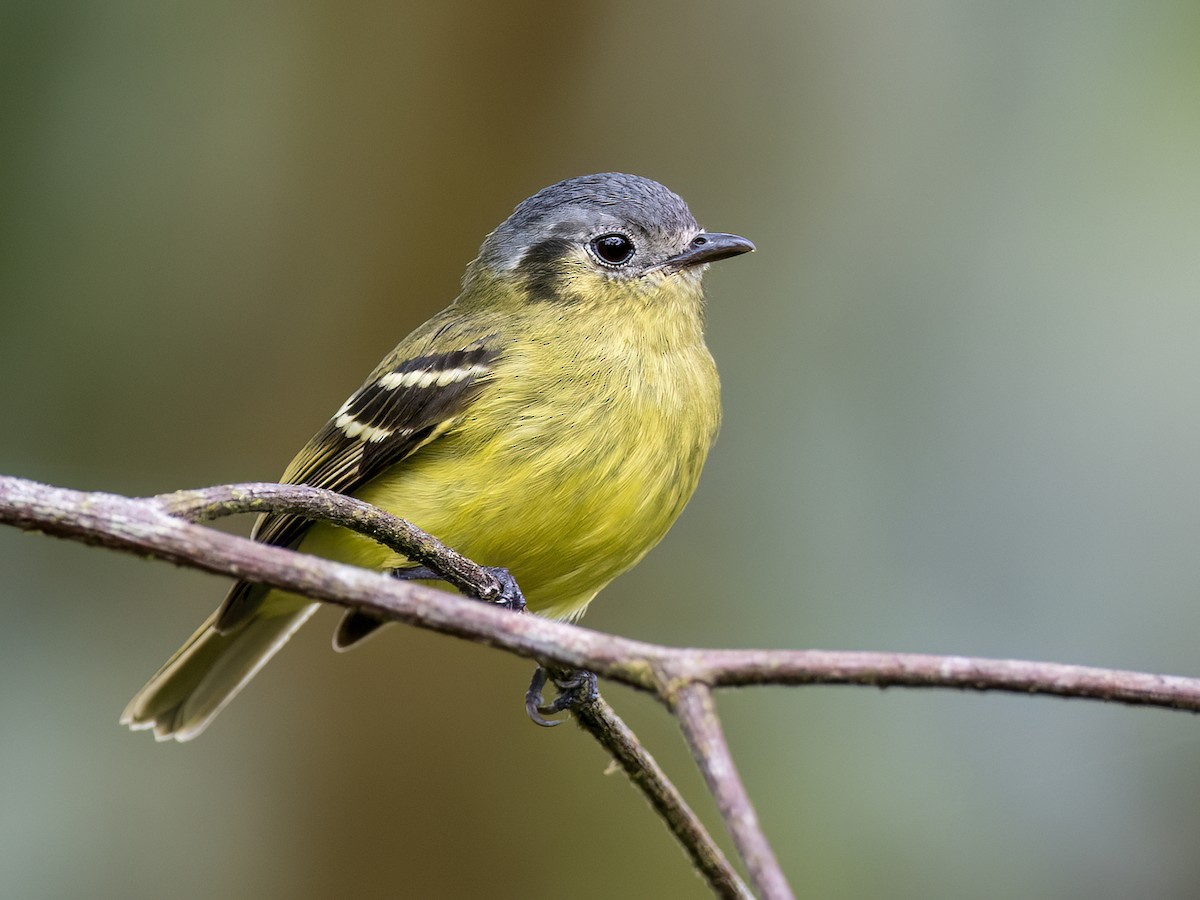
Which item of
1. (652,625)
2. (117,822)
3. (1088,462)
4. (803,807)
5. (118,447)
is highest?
(118,447)

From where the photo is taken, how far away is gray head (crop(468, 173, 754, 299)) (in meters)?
4.34

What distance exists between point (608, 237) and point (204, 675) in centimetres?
202

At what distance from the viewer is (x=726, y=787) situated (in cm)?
145

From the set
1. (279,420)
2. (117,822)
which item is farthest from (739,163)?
(117,822)

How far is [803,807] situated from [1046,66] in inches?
136

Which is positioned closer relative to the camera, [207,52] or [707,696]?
[707,696]

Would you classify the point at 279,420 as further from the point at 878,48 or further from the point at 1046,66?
the point at 1046,66

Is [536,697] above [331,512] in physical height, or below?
below

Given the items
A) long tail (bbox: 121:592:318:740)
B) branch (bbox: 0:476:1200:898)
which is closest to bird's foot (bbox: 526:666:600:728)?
branch (bbox: 0:476:1200:898)

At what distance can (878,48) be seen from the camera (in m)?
6.38

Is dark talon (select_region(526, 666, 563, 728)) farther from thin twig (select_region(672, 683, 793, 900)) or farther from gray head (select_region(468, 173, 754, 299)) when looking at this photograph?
thin twig (select_region(672, 683, 793, 900))

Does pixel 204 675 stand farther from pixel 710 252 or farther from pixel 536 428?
pixel 710 252

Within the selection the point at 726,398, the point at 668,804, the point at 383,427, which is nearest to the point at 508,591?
the point at 383,427

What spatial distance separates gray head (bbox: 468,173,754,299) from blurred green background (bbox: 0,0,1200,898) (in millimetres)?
1564
